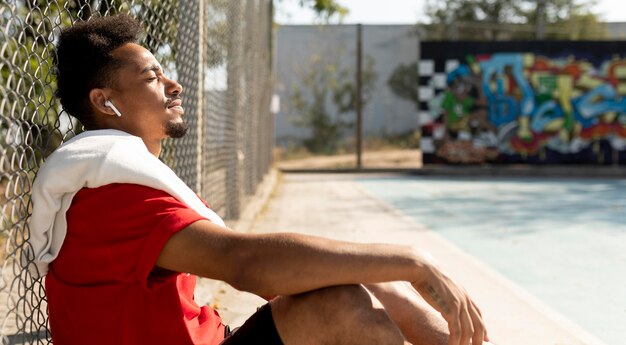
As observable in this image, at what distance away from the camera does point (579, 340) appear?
13.3 ft

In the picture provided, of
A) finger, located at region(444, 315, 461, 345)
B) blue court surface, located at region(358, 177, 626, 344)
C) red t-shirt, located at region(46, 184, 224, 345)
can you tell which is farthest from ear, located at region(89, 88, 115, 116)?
blue court surface, located at region(358, 177, 626, 344)

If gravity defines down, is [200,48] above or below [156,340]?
above

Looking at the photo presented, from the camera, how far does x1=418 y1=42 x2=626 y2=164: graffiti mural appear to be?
19.8 m

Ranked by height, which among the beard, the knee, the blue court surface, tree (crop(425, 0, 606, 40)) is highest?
tree (crop(425, 0, 606, 40))

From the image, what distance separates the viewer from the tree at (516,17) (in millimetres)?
35750

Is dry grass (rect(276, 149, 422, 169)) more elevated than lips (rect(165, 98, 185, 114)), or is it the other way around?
lips (rect(165, 98, 185, 114))

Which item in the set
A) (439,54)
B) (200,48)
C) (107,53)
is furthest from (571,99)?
(107,53)

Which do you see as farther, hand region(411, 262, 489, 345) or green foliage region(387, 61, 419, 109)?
green foliage region(387, 61, 419, 109)

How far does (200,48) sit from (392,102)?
80.5 feet

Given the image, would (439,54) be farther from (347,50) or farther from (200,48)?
(200,48)

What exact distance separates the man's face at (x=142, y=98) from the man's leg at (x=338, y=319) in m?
0.64

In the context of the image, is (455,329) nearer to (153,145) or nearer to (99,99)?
(153,145)

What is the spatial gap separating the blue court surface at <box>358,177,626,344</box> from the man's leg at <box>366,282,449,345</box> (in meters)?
1.89

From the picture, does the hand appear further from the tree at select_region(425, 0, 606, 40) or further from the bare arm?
the tree at select_region(425, 0, 606, 40)
